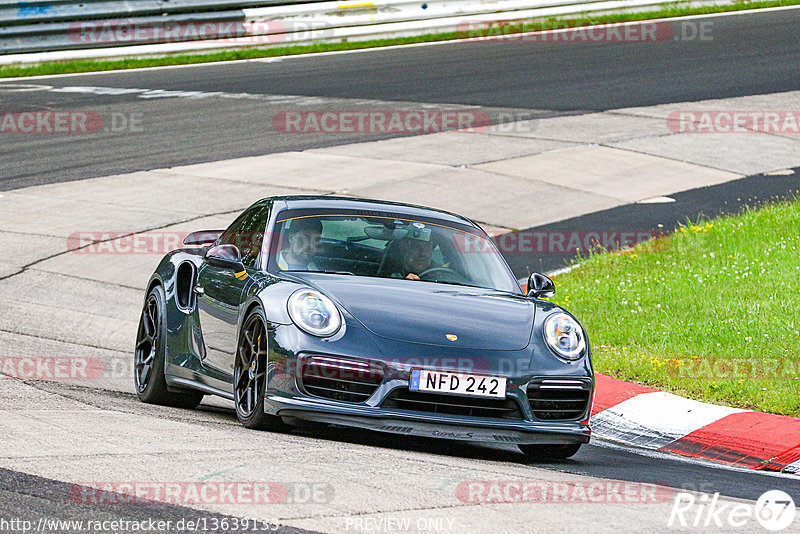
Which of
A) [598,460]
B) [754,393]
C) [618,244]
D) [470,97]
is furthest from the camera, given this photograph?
[470,97]

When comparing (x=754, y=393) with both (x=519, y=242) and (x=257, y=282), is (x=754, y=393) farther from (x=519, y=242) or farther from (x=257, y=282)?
(x=519, y=242)

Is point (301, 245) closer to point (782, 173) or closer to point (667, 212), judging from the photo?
point (667, 212)

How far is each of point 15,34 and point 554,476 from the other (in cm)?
2103

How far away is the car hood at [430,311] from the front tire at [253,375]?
Result: 385mm

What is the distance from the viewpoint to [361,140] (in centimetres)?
2047

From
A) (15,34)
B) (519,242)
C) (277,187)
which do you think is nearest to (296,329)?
(519,242)

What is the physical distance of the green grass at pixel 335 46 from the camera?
25.5 m

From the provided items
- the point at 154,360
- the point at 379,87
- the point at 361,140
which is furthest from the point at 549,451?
the point at 379,87

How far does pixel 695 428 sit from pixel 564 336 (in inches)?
59.9

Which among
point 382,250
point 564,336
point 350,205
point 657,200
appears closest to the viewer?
point 564,336

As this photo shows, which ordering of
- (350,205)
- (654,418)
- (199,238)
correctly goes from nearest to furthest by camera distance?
(350,205) < (654,418) < (199,238)

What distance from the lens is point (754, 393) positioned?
8.51 m

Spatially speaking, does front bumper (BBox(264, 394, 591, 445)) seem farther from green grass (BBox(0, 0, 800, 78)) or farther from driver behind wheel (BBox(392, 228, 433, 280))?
green grass (BBox(0, 0, 800, 78))

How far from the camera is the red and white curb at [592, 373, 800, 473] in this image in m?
7.55
